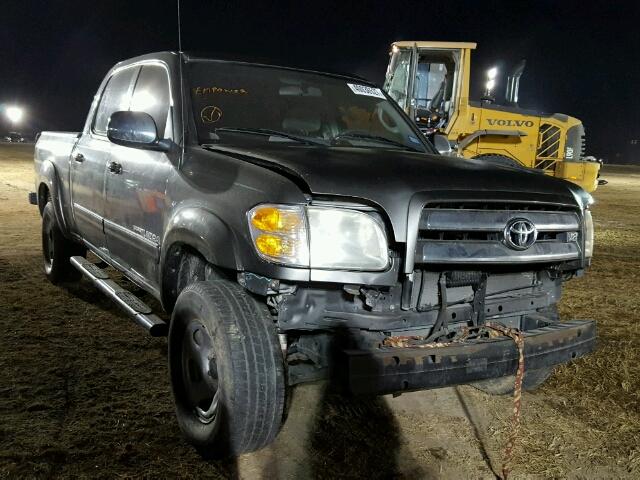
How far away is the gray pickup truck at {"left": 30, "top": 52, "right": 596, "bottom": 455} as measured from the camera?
2240 millimetres

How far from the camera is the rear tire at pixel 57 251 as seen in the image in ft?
16.8

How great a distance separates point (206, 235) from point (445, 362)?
113cm

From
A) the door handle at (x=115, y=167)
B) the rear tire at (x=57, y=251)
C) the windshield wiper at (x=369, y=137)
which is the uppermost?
the windshield wiper at (x=369, y=137)

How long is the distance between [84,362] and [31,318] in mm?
1062

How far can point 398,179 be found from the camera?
2.33 metres

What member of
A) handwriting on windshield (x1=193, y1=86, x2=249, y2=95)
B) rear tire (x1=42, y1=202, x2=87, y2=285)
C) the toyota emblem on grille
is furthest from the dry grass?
rear tire (x1=42, y1=202, x2=87, y2=285)

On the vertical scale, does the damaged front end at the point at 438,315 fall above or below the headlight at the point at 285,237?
below

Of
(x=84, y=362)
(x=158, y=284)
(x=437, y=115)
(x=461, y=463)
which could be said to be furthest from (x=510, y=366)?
(x=437, y=115)

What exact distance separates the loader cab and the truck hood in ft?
24.4

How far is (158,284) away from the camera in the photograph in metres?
3.13

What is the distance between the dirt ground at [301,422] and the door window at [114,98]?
1.49 metres

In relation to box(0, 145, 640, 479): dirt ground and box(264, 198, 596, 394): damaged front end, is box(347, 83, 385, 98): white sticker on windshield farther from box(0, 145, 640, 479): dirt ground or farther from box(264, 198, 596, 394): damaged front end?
box(0, 145, 640, 479): dirt ground

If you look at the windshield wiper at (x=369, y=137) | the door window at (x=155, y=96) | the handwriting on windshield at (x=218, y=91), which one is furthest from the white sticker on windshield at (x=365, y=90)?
the door window at (x=155, y=96)

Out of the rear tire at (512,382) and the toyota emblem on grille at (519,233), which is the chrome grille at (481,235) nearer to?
the toyota emblem on grille at (519,233)
